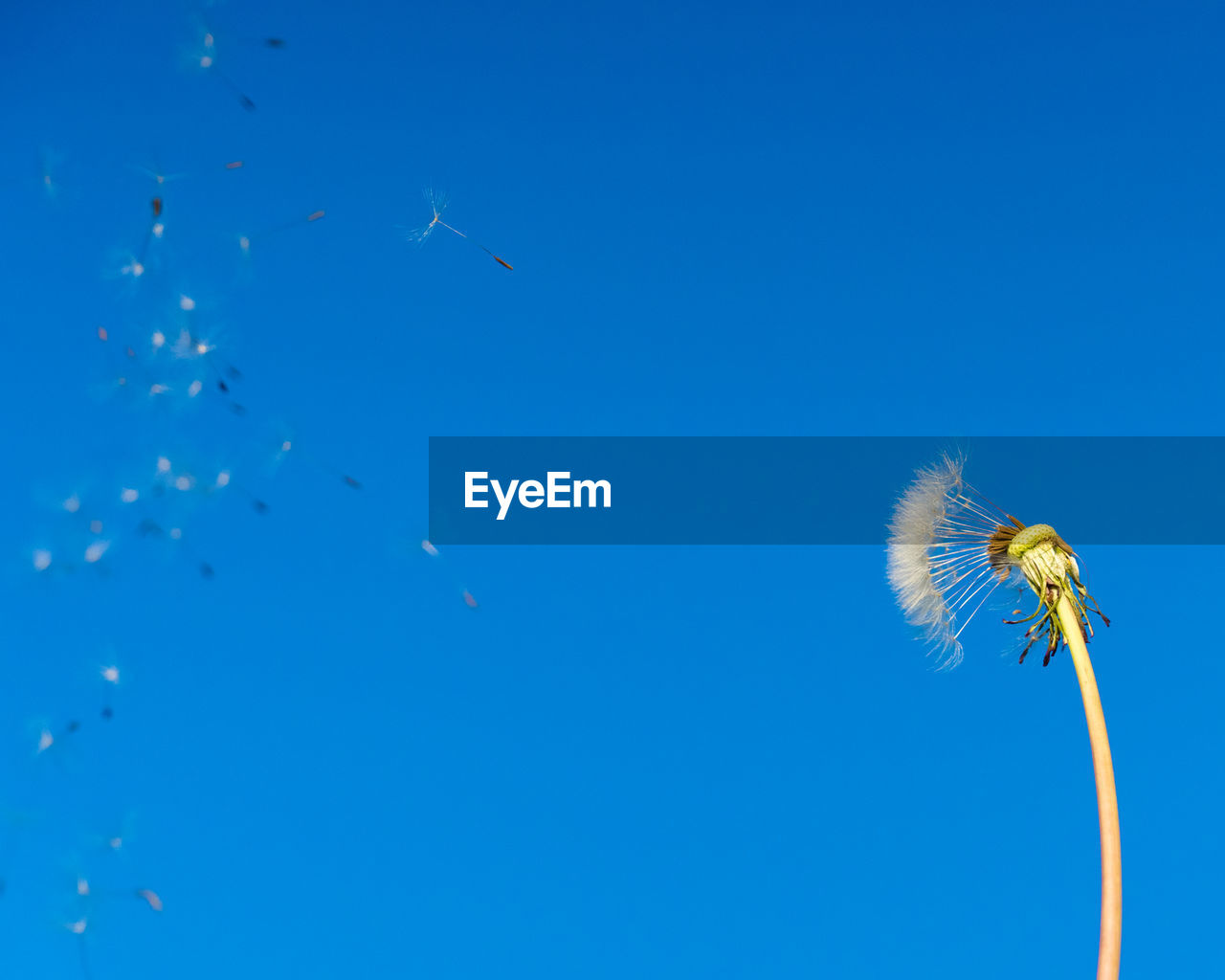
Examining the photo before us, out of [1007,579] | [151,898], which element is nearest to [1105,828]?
[1007,579]

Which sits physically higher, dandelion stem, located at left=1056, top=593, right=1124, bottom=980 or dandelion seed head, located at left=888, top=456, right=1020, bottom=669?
dandelion seed head, located at left=888, top=456, right=1020, bottom=669

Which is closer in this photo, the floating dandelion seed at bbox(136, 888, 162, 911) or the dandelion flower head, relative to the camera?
the dandelion flower head

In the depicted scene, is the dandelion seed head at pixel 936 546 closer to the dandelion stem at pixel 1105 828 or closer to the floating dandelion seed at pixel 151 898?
the dandelion stem at pixel 1105 828

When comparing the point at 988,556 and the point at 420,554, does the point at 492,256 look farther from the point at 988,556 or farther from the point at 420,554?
the point at 988,556

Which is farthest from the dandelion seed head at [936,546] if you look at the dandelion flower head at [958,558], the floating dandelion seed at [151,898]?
the floating dandelion seed at [151,898]

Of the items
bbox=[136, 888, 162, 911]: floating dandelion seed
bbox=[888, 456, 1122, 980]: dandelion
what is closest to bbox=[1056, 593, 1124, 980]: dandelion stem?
bbox=[888, 456, 1122, 980]: dandelion

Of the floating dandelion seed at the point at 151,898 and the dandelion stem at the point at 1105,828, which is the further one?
the floating dandelion seed at the point at 151,898

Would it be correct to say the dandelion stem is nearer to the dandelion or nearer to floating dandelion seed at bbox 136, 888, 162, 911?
the dandelion
